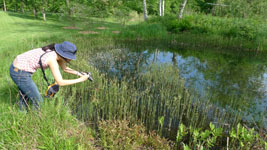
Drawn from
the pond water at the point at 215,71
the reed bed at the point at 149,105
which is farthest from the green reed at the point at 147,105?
the pond water at the point at 215,71

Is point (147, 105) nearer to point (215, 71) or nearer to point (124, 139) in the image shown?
point (124, 139)

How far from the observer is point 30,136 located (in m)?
2.62

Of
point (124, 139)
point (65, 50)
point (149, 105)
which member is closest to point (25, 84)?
point (65, 50)

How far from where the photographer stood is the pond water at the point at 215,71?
16.8 feet

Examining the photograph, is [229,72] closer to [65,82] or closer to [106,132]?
[106,132]

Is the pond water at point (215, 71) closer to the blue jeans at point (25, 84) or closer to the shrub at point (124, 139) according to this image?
the shrub at point (124, 139)

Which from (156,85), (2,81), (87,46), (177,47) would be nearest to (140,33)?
(177,47)

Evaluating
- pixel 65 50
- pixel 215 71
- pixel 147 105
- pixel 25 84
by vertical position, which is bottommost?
pixel 147 105

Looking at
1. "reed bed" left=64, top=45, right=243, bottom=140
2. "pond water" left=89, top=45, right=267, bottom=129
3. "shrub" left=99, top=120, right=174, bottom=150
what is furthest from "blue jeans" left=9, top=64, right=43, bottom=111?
"pond water" left=89, top=45, right=267, bottom=129

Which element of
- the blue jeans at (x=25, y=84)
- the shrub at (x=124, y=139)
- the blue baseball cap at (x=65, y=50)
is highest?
the blue baseball cap at (x=65, y=50)

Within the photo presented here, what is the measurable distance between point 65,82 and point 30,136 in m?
0.98

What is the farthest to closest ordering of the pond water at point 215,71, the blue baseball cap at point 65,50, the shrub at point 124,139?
the pond water at point 215,71 → the shrub at point 124,139 → the blue baseball cap at point 65,50

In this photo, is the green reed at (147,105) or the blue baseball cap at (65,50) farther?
the green reed at (147,105)

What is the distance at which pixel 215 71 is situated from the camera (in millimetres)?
7824
